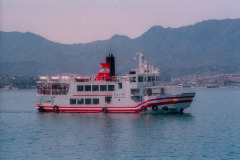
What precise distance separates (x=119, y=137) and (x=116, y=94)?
1579 cm

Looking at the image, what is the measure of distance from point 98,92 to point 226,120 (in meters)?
18.3

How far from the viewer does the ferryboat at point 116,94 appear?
2136 inches

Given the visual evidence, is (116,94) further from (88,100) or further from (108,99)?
(88,100)

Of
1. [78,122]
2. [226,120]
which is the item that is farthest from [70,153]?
[226,120]

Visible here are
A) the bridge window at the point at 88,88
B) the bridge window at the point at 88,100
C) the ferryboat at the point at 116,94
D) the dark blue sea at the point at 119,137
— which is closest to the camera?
the dark blue sea at the point at 119,137

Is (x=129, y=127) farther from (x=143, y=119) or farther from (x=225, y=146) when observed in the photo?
(x=225, y=146)

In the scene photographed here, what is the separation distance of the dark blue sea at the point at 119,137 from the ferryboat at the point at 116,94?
1352mm

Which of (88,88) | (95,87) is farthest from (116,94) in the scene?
(88,88)

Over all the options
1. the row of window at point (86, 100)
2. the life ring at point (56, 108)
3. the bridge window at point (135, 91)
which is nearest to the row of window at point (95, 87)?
the row of window at point (86, 100)

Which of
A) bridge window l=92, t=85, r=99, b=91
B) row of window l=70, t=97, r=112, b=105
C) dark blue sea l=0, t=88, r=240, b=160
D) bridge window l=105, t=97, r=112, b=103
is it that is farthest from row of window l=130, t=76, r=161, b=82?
bridge window l=92, t=85, r=99, b=91

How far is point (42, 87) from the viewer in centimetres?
6266

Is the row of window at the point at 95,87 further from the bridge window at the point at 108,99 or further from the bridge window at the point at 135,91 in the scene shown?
the bridge window at the point at 135,91

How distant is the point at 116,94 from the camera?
56156 mm

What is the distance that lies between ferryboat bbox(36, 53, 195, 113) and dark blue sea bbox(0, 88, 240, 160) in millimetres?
1352
